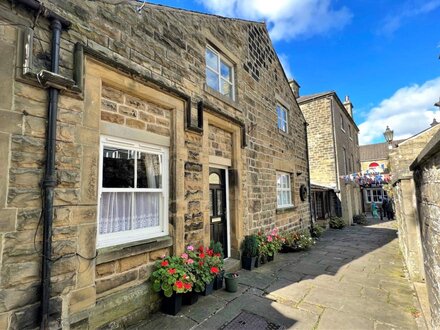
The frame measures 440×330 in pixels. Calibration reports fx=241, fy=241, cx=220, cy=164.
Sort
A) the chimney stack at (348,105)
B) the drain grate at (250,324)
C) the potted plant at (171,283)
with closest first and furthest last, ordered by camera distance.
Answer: the drain grate at (250,324)
the potted plant at (171,283)
the chimney stack at (348,105)

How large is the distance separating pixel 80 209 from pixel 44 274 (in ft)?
2.55

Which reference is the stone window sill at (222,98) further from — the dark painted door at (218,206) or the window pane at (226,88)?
the dark painted door at (218,206)

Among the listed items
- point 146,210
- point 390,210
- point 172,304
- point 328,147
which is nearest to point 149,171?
point 146,210

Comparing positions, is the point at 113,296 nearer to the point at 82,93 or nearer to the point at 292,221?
the point at 82,93

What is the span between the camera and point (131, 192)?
390cm

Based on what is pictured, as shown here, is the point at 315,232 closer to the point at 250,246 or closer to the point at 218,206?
the point at 250,246

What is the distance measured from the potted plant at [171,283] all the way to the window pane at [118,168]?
1469mm

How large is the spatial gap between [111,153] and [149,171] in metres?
0.72

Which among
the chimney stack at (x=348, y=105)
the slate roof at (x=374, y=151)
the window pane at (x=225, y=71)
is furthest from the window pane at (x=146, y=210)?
the slate roof at (x=374, y=151)

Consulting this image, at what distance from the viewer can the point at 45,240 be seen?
2676 millimetres

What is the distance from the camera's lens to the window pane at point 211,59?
6092 mm

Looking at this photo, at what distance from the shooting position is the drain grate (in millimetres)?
3445

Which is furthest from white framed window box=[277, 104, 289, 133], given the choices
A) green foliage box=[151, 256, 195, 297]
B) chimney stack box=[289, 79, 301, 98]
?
green foliage box=[151, 256, 195, 297]

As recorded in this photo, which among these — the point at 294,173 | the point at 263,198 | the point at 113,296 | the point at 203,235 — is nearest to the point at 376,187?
the point at 294,173
